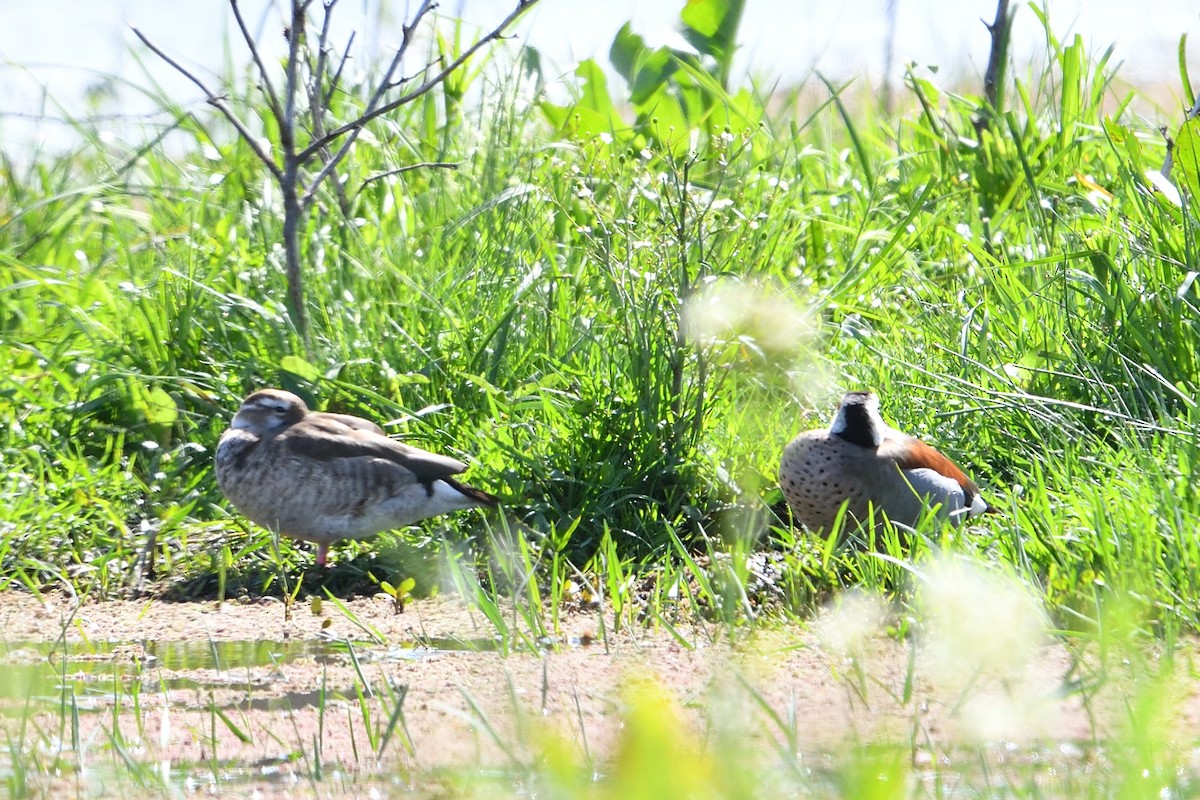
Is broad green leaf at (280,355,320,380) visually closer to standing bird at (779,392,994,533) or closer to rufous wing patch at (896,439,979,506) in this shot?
standing bird at (779,392,994,533)

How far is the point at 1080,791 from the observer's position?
242cm

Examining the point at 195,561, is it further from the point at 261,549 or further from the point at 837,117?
the point at 837,117

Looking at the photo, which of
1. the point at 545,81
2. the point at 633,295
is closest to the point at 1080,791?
the point at 633,295

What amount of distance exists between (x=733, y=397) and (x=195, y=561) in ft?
6.92

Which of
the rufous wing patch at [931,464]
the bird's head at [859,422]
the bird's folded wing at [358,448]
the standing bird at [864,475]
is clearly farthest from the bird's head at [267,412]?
the rufous wing patch at [931,464]

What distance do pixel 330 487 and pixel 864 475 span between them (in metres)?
1.89

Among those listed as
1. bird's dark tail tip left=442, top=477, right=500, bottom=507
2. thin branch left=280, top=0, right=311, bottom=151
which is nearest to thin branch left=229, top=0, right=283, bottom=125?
thin branch left=280, top=0, right=311, bottom=151

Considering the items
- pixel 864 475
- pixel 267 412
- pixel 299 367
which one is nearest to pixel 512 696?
pixel 864 475

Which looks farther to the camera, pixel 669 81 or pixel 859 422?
pixel 669 81

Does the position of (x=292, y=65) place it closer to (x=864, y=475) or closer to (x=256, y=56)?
(x=256, y=56)

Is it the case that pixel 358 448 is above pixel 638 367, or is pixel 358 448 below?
below

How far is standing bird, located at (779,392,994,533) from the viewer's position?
4.73 m

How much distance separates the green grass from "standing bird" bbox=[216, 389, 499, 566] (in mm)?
158

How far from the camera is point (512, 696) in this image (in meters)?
2.54
